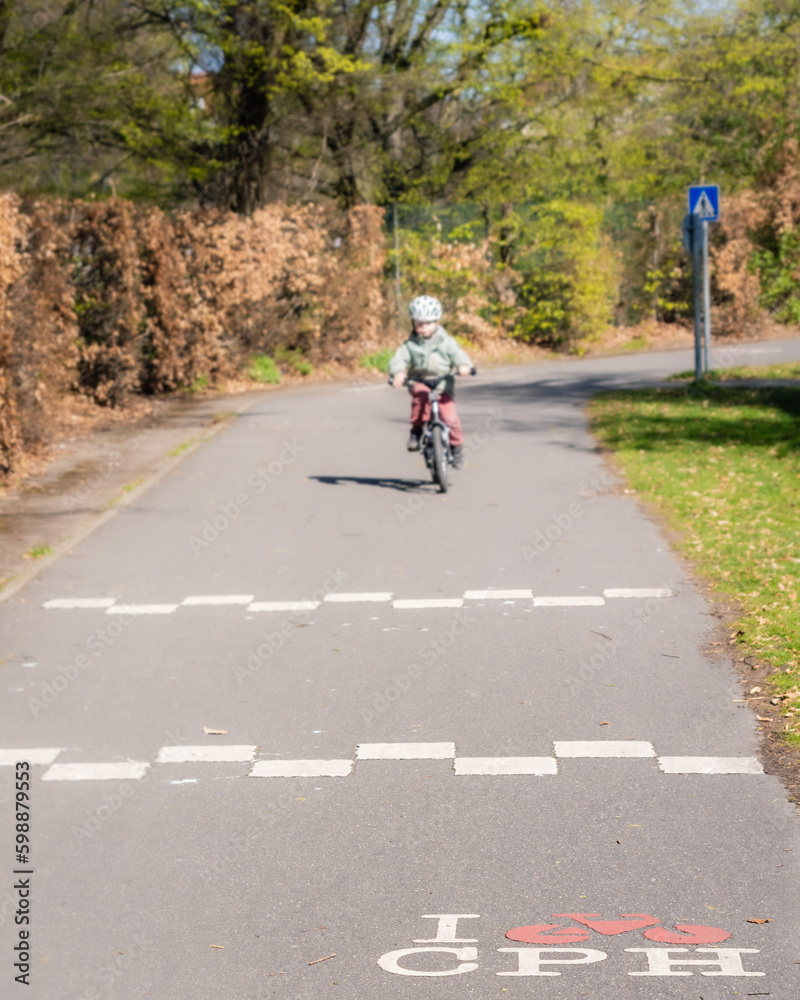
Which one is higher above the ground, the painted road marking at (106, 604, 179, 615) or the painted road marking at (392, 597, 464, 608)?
the painted road marking at (106, 604, 179, 615)

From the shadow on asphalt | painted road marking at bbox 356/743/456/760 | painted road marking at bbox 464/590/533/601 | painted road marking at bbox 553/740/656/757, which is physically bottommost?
painted road marking at bbox 553/740/656/757

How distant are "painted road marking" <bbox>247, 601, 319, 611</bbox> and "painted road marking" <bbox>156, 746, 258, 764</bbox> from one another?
2526 mm

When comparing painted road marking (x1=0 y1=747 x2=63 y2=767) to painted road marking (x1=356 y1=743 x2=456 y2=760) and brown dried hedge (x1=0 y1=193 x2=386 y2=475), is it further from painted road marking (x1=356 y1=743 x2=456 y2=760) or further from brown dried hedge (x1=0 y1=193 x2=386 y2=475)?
brown dried hedge (x1=0 y1=193 x2=386 y2=475)

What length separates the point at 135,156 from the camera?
2658 cm

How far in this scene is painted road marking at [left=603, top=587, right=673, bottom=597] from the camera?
8.22 meters

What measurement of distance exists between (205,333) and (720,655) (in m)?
15.2

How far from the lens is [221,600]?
334 inches

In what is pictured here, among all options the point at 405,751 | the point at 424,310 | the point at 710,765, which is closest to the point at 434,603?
the point at 405,751

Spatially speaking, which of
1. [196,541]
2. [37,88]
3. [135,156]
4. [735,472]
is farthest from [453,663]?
[135,156]

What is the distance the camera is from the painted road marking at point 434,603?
812 cm

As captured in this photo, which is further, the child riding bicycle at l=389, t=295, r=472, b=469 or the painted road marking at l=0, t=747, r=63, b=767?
the child riding bicycle at l=389, t=295, r=472, b=469

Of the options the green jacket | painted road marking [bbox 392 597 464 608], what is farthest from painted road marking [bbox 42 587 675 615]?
the green jacket

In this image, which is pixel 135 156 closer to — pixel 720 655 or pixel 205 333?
pixel 205 333

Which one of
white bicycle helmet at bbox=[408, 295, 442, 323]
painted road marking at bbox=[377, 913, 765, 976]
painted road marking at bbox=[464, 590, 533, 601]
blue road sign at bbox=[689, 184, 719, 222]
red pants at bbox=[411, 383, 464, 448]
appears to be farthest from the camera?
blue road sign at bbox=[689, 184, 719, 222]
